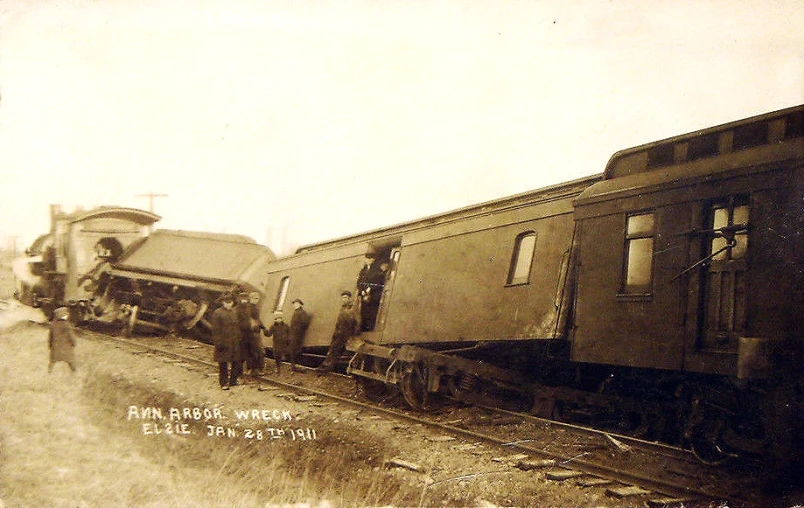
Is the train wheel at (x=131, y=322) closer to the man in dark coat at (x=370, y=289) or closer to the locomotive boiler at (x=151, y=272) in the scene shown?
the locomotive boiler at (x=151, y=272)

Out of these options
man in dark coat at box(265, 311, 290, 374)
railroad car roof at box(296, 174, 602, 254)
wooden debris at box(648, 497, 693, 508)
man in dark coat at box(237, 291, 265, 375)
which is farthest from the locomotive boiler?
wooden debris at box(648, 497, 693, 508)

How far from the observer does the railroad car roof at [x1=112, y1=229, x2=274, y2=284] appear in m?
13.7

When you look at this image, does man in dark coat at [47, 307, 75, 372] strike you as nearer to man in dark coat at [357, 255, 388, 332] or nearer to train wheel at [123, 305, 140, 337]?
man in dark coat at [357, 255, 388, 332]

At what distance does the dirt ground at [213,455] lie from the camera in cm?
546

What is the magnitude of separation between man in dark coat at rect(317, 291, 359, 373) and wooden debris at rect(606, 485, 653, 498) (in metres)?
5.45

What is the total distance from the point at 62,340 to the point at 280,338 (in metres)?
3.71

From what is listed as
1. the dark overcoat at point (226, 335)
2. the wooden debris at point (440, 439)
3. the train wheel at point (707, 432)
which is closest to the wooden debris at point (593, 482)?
the train wheel at point (707, 432)

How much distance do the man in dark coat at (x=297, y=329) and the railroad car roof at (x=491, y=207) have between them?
1460 millimetres

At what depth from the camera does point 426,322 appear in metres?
8.14

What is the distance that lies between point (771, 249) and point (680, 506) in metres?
2.23

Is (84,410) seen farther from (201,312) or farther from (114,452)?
(201,312)

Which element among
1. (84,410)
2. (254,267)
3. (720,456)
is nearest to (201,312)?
(254,267)

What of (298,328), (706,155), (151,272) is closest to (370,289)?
(298,328)

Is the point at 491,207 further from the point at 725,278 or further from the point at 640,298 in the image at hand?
the point at 725,278
